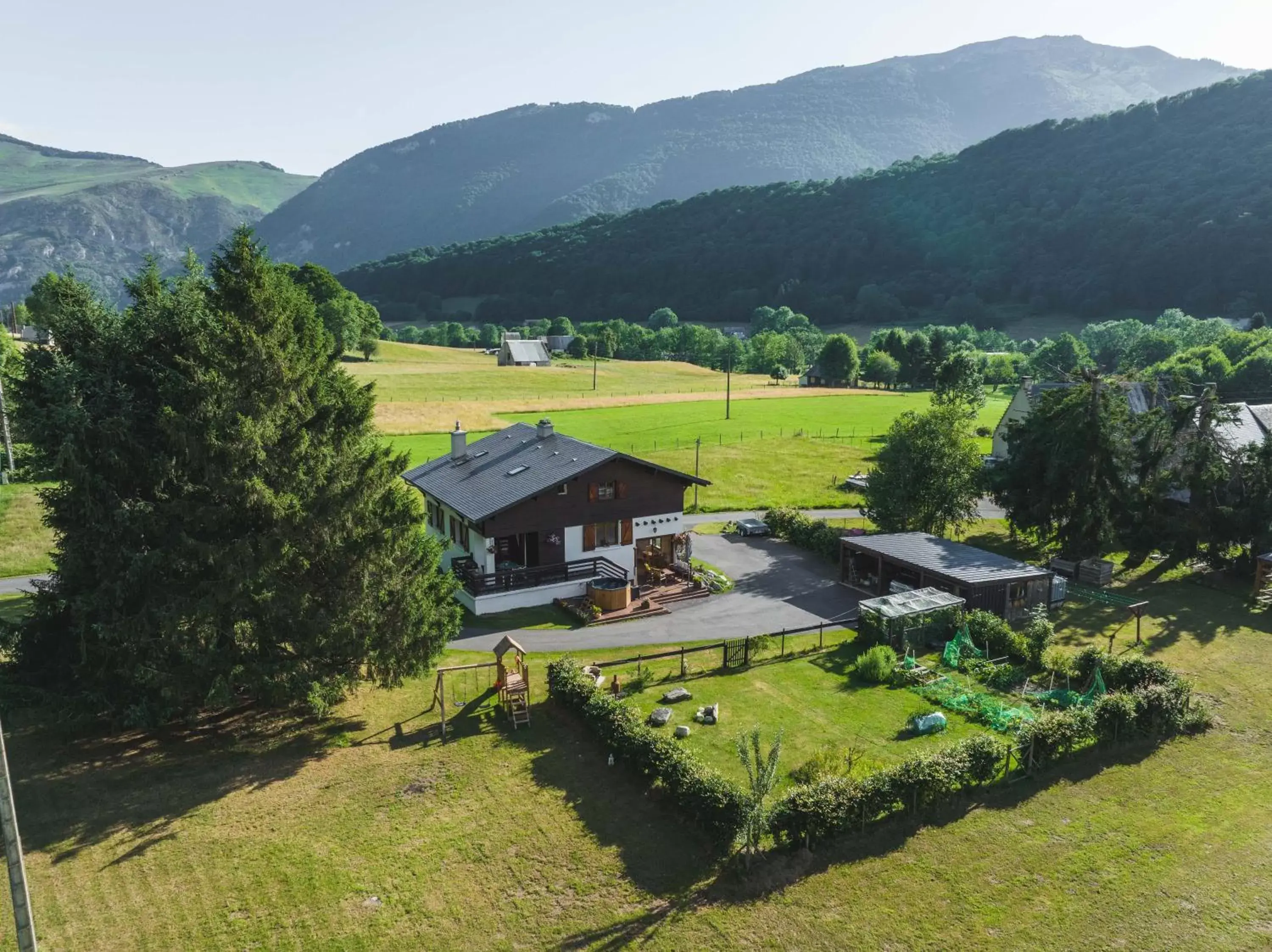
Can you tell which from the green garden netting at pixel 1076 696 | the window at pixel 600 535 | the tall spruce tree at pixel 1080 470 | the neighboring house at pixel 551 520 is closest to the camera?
the green garden netting at pixel 1076 696

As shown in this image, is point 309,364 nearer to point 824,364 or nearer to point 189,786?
point 189,786

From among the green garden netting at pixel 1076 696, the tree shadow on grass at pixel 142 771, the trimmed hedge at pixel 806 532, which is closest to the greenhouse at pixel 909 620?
the green garden netting at pixel 1076 696

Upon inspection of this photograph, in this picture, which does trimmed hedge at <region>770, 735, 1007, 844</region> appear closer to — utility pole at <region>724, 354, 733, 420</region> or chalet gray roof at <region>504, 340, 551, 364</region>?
utility pole at <region>724, 354, 733, 420</region>

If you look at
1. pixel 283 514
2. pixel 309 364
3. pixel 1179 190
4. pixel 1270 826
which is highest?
pixel 1179 190

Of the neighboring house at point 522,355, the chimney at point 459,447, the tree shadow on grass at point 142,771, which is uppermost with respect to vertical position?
the neighboring house at point 522,355

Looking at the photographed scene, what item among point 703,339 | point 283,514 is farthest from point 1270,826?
point 703,339

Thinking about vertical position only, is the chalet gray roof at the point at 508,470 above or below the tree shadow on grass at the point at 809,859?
above

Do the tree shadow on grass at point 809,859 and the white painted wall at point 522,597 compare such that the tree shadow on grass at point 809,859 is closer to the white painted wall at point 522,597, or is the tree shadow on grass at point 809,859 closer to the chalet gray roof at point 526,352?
the white painted wall at point 522,597
